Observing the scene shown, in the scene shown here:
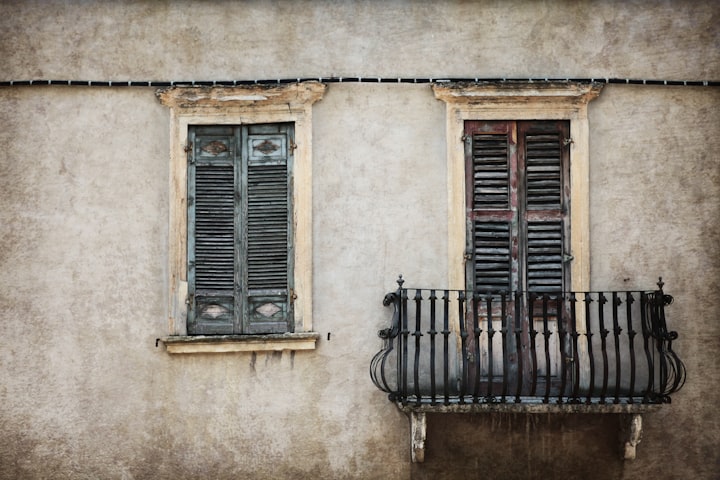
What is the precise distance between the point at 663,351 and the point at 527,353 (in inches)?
43.9

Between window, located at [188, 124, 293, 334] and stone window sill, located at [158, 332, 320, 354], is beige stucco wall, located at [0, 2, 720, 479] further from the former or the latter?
window, located at [188, 124, 293, 334]

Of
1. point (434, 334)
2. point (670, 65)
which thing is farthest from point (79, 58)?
point (670, 65)

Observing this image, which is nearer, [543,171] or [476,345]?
[476,345]

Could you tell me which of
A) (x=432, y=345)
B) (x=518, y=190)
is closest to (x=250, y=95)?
(x=518, y=190)

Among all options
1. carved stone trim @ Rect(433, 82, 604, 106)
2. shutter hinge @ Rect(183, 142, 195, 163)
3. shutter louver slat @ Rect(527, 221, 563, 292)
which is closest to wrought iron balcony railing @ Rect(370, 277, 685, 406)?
shutter louver slat @ Rect(527, 221, 563, 292)

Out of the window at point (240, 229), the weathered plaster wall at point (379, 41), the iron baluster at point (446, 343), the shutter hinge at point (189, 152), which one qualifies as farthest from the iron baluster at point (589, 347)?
the shutter hinge at point (189, 152)

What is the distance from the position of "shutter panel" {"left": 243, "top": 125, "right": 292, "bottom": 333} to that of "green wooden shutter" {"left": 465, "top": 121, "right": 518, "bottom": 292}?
158 centimetres

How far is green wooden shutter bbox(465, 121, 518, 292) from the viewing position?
348 inches

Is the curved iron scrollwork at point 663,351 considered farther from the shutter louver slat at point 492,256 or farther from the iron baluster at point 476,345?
the iron baluster at point 476,345

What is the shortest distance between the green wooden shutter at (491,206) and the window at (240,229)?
157 cm

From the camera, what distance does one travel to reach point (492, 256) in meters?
8.86

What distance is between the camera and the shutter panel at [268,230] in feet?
29.1

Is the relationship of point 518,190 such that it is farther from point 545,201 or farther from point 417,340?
point 417,340

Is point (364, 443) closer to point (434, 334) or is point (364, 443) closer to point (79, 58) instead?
point (434, 334)
